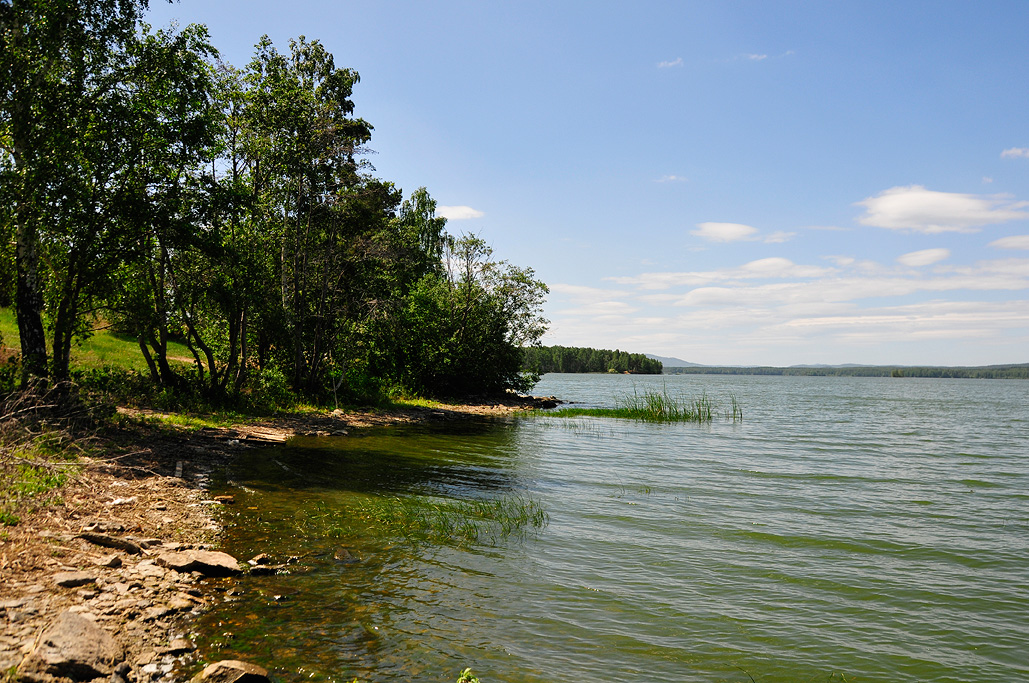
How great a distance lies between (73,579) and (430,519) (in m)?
7.05

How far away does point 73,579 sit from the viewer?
729cm

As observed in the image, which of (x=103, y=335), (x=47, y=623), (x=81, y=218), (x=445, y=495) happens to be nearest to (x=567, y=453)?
(x=445, y=495)

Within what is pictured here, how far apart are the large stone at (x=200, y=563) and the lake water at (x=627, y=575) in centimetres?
60

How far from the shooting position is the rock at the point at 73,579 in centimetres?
720

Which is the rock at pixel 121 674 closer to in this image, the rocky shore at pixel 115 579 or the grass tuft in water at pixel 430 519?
the rocky shore at pixel 115 579

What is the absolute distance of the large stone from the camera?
8578mm

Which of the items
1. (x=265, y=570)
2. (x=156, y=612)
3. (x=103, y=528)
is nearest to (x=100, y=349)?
(x=103, y=528)

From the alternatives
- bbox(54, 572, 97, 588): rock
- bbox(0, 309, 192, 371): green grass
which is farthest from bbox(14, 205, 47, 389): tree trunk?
bbox(54, 572, 97, 588): rock

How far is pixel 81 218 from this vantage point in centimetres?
1612

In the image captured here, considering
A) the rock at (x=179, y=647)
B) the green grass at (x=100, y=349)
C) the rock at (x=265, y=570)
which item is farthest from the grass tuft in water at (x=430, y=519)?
the green grass at (x=100, y=349)

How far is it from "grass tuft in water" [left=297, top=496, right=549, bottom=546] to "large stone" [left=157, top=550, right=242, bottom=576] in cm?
258

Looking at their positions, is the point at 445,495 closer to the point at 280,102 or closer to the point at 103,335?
the point at 280,102

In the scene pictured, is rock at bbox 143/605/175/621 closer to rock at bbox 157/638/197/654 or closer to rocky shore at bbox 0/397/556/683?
rocky shore at bbox 0/397/556/683

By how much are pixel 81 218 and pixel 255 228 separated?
12247 mm
